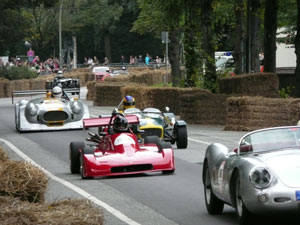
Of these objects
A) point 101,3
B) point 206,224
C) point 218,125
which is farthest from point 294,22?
point 101,3

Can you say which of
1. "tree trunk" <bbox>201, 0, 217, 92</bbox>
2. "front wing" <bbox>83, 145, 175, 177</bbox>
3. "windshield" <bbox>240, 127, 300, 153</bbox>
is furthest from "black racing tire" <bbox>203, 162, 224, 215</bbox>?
"tree trunk" <bbox>201, 0, 217, 92</bbox>

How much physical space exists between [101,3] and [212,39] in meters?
74.3

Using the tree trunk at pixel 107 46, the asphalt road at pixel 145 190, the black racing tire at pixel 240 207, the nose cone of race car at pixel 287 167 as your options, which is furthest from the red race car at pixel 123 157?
the tree trunk at pixel 107 46

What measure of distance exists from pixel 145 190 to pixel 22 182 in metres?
5.30

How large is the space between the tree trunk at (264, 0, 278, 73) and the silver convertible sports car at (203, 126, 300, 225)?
27241 mm

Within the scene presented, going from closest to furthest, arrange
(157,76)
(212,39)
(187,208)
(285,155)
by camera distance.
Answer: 1. (285,155)
2. (187,208)
3. (212,39)
4. (157,76)

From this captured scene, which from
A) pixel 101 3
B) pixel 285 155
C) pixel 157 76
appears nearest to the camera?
pixel 285 155

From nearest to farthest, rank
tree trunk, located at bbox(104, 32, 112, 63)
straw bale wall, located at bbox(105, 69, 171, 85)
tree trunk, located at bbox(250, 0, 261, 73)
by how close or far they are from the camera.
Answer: tree trunk, located at bbox(250, 0, 261, 73), straw bale wall, located at bbox(105, 69, 171, 85), tree trunk, located at bbox(104, 32, 112, 63)

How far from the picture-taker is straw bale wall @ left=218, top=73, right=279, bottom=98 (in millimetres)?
35031

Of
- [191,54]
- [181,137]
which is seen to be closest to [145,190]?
[181,137]

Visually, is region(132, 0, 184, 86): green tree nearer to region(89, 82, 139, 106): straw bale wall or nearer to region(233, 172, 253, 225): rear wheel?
region(89, 82, 139, 106): straw bale wall

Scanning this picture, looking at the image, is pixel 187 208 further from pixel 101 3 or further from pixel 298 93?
pixel 101 3

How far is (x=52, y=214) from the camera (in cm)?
807

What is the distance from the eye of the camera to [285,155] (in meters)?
10.5
